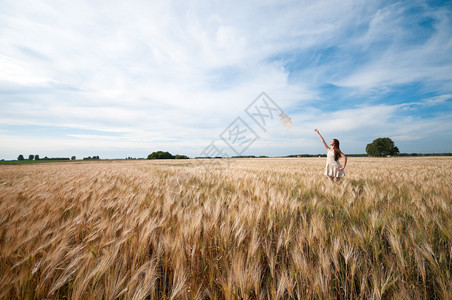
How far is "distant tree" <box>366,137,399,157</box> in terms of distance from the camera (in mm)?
66312

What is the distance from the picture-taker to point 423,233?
1493mm

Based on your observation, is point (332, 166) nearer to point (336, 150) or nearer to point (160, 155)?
point (336, 150)

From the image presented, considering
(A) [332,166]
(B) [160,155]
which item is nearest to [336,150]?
(A) [332,166]

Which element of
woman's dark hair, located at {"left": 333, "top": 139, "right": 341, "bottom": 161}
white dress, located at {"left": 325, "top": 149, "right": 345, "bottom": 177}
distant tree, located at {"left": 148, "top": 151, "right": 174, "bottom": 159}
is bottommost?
white dress, located at {"left": 325, "top": 149, "right": 345, "bottom": 177}

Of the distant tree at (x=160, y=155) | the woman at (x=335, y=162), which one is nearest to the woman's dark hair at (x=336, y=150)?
the woman at (x=335, y=162)

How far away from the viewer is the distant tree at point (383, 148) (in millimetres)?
66312

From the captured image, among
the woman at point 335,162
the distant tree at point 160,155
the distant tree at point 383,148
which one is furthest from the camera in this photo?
the distant tree at point 160,155

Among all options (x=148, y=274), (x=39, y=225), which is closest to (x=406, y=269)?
(x=148, y=274)

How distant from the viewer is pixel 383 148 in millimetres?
67188

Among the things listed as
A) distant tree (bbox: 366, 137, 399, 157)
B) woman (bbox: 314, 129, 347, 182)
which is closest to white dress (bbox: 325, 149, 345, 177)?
woman (bbox: 314, 129, 347, 182)

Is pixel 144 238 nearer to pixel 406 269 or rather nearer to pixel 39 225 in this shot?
pixel 39 225

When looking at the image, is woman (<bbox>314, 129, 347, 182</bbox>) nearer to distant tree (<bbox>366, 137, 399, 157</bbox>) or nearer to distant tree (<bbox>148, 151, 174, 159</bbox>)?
distant tree (<bbox>148, 151, 174, 159</bbox>)

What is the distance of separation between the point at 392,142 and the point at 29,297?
308ft

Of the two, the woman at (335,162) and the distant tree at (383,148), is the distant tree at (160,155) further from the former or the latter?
the distant tree at (383,148)
